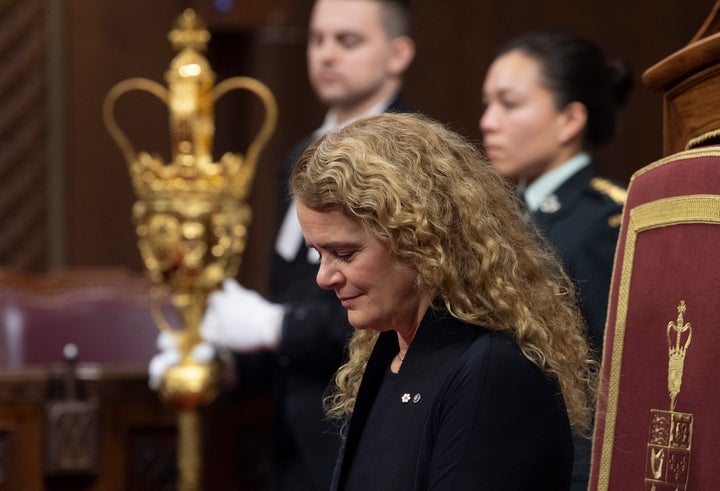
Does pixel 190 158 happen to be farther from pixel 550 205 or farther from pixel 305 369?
pixel 550 205

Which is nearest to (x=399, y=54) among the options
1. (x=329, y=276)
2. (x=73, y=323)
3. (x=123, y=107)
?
(x=73, y=323)

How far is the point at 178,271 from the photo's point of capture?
334 cm

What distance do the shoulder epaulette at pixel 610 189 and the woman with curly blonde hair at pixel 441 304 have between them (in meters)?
0.81

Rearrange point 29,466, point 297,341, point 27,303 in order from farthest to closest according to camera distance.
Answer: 1. point 27,303
2. point 29,466
3. point 297,341

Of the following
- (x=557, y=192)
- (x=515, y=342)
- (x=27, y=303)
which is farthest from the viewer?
(x=27, y=303)

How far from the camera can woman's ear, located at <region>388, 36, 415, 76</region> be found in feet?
11.5

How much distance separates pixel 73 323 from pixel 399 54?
160 cm

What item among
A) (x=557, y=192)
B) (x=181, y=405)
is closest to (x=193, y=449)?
(x=181, y=405)

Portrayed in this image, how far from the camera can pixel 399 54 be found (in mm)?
3516

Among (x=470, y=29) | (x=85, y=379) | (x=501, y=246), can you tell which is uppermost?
(x=470, y=29)

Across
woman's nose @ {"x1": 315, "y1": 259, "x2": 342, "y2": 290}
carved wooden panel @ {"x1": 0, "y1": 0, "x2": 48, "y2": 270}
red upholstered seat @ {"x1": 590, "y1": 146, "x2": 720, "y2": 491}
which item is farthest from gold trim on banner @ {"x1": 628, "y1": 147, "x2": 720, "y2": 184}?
carved wooden panel @ {"x1": 0, "y1": 0, "x2": 48, "y2": 270}

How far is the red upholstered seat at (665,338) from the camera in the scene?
1674 millimetres

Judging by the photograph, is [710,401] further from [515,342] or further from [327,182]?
[327,182]

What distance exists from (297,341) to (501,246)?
1.64m
